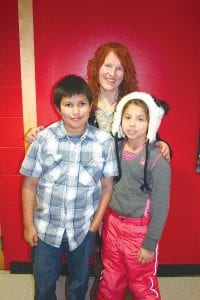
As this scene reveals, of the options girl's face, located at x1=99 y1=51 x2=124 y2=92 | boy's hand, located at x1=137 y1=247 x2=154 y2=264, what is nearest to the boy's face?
girl's face, located at x1=99 y1=51 x2=124 y2=92

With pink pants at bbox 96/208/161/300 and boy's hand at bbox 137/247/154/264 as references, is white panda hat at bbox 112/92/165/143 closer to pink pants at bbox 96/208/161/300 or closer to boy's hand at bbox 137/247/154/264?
pink pants at bbox 96/208/161/300

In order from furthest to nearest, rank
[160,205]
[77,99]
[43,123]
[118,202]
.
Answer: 1. [43,123]
2. [118,202]
3. [160,205]
4. [77,99]

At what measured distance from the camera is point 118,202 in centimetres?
169

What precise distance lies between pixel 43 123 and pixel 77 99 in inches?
28.3

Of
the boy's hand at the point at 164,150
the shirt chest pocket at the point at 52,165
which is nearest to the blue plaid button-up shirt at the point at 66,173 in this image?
the shirt chest pocket at the point at 52,165

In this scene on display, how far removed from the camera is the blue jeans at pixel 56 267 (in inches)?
63.7

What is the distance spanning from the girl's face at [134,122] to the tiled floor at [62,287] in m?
1.35

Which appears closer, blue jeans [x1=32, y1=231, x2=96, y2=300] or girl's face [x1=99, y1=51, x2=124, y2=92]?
blue jeans [x1=32, y1=231, x2=96, y2=300]

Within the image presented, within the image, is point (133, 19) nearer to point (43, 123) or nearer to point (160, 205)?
point (43, 123)

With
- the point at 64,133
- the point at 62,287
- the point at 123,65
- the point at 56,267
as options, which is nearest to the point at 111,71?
the point at 123,65

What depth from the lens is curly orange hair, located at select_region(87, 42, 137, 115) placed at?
5.83ft

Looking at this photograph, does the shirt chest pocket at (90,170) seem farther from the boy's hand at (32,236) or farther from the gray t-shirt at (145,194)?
the boy's hand at (32,236)

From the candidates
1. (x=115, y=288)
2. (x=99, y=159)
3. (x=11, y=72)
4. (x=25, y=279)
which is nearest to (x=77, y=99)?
(x=99, y=159)

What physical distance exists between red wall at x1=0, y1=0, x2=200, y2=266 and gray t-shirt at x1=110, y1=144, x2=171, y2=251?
0.61 metres
